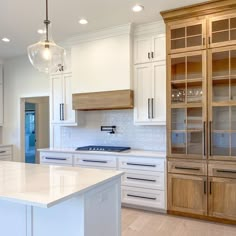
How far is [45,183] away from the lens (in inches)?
Answer: 70.1

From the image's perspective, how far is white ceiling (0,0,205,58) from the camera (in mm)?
3117

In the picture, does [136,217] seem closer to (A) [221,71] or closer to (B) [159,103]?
(B) [159,103]

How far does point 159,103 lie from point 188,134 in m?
0.71

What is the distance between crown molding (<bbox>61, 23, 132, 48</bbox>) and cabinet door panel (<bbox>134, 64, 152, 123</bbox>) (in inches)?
25.9

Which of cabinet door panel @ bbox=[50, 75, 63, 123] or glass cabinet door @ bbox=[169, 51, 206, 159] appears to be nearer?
glass cabinet door @ bbox=[169, 51, 206, 159]

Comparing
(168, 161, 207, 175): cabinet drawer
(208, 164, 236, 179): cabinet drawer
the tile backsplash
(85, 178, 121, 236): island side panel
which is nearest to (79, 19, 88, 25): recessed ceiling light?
the tile backsplash

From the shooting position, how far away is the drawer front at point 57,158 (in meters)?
4.17

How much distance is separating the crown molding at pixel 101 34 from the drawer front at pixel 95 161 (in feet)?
6.91

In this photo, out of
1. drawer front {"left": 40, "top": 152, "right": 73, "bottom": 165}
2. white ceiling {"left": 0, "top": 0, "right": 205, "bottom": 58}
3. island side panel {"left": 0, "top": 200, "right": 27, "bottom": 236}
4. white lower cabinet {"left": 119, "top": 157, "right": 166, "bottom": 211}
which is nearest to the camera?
island side panel {"left": 0, "top": 200, "right": 27, "bottom": 236}

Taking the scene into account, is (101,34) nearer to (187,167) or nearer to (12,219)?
(187,167)

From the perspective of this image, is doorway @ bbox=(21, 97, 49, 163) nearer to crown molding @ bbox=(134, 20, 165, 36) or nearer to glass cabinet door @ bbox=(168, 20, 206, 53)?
crown molding @ bbox=(134, 20, 165, 36)

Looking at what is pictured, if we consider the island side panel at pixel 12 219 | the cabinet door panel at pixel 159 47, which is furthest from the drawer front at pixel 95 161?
the island side panel at pixel 12 219

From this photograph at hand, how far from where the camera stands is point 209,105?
3.17 m

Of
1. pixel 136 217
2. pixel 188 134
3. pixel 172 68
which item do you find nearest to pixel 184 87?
pixel 172 68
